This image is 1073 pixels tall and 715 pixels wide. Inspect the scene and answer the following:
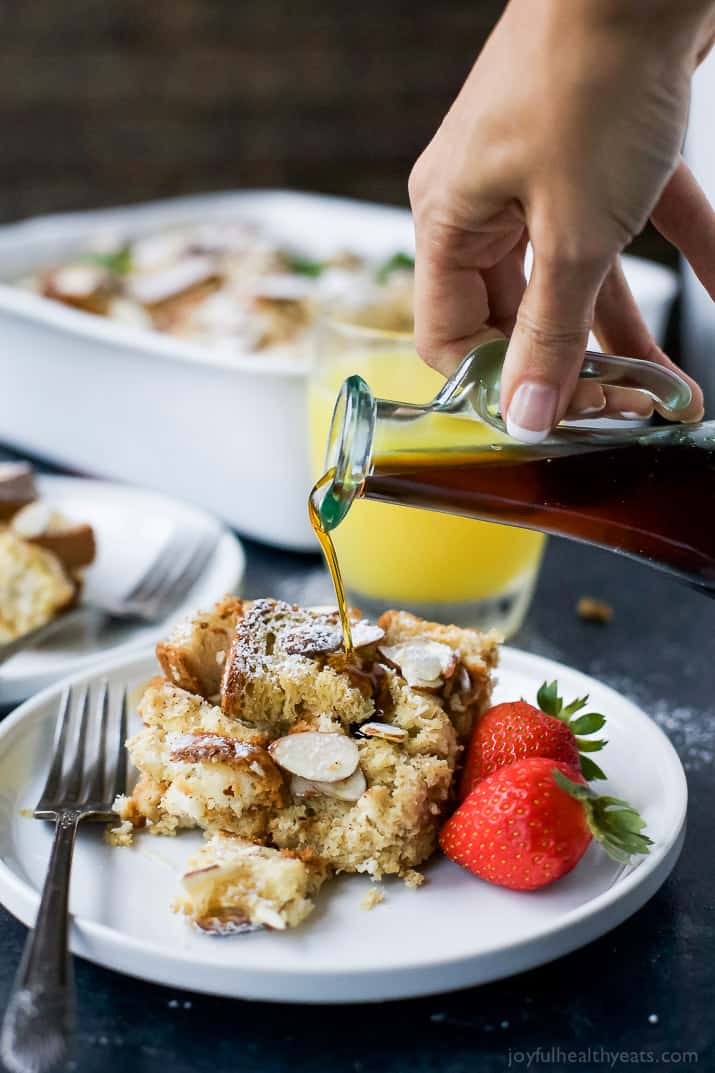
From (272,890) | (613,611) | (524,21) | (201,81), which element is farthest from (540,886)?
(201,81)

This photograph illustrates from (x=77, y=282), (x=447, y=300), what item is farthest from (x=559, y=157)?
(x=77, y=282)

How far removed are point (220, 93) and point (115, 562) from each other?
8.74ft

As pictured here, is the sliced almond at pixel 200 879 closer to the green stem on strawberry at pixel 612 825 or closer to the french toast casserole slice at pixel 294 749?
the french toast casserole slice at pixel 294 749

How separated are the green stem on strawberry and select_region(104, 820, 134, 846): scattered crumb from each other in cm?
38

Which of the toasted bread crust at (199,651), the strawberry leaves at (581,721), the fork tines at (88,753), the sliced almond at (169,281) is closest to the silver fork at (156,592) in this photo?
the fork tines at (88,753)

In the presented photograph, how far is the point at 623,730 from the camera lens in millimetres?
Answer: 1232

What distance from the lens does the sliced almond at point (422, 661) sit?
1.13m

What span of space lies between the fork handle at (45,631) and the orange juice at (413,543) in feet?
1.20

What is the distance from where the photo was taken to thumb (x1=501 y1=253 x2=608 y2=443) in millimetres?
857

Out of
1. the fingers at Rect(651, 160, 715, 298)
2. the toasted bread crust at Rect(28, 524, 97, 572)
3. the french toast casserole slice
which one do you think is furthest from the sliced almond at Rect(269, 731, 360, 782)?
the toasted bread crust at Rect(28, 524, 97, 572)

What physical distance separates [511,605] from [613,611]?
0.54 ft

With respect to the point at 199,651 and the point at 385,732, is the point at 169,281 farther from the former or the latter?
the point at 385,732

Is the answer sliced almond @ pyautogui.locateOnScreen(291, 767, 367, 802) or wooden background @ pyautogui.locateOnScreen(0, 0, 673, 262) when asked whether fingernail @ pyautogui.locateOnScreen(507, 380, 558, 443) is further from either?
wooden background @ pyautogui.locateOnScreen(0, 0, 673, 262)

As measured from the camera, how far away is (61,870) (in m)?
0.94
